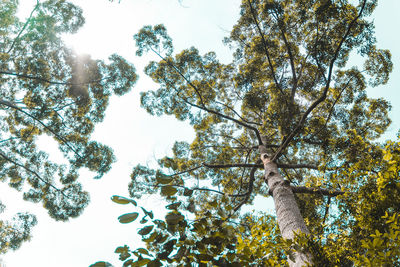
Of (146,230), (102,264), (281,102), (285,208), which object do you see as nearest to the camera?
(102,264)

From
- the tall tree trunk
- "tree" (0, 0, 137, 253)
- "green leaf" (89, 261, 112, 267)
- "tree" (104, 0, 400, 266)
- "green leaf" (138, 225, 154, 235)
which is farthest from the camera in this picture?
"tree" (0, 0, 137, 253)

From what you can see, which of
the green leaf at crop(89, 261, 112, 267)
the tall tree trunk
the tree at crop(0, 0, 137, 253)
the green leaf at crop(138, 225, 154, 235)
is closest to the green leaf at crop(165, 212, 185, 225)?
the green leaf at crop(138, 225, 154, 235)

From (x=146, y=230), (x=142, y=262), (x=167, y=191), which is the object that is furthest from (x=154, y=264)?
(x=167, y=191)

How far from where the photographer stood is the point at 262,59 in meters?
9.68

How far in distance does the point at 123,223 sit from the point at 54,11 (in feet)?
40.8

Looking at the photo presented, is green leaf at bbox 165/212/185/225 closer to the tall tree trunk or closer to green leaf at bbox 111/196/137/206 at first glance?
green leaf at bbox 111/196/137/206

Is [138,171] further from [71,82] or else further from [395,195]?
[395,195]

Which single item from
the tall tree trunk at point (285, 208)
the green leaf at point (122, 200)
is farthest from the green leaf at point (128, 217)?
the tall tree trunk at point (285, 208)

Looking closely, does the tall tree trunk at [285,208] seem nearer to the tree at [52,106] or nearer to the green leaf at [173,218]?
the green leaf at [173,218]

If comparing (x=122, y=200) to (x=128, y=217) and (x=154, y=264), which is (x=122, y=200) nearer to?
(x=128, y=217)

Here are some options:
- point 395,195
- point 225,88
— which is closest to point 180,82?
point 225,88

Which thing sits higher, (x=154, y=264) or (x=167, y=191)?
(x=167, y=191)

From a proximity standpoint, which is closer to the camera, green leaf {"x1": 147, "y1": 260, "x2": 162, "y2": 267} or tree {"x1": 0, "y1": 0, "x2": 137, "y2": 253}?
green leaf {"x1": 147, "y1": 260, "x2": 162, "y2": 267}

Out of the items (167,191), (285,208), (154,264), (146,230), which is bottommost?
(154,264)
